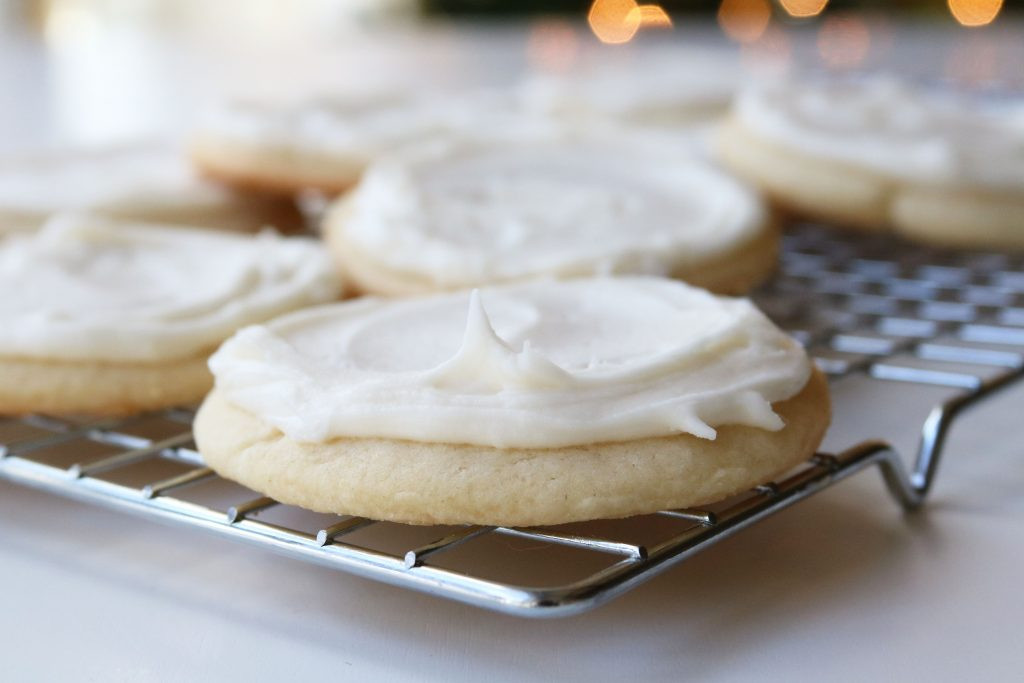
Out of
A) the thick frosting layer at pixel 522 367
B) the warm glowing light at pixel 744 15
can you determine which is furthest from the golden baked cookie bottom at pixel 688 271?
the warm glowing light at pixel 744 15

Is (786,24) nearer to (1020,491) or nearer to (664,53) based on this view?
(664,53)

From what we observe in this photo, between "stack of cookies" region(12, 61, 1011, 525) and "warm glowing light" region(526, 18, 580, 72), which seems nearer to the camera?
"stack of cookies" region(12, 61, 1011, 525)

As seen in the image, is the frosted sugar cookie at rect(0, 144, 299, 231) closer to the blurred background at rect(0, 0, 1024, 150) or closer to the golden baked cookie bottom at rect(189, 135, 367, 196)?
the golden baked cookie bottom at rect(189, 135, 367, 196)

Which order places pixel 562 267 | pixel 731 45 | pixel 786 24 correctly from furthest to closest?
pixel 786 24 → pixel 731 45 → pixel 562 267

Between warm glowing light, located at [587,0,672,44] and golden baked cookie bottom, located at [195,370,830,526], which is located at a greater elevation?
warm glowing light, located at [587,0,672,44]

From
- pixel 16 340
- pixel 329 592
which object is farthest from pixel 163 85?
pixel 329 592

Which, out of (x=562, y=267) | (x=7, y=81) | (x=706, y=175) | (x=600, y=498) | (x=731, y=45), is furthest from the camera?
(x=731, y=45)

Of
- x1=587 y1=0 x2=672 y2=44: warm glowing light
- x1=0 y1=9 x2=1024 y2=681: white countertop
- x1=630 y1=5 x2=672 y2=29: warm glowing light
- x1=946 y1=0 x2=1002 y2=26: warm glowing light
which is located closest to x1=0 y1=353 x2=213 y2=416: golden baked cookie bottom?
x1=0 y1=9 x2=1024 y2=681: white countertop

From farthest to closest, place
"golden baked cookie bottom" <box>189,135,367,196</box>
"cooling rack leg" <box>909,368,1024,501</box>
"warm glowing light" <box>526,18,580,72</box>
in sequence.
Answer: "warm glowing light" <box>526,18,580,72</box> < "golden baked cookie bottom" <box>189,135,367,196</box> < "cooling rack leg" <box>909,368,1024,501</box>
